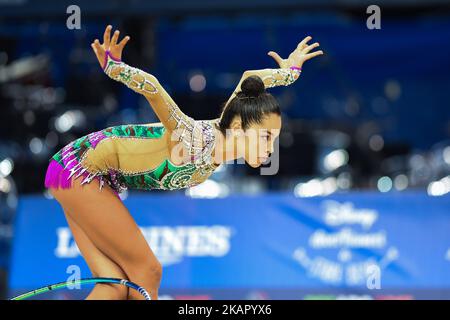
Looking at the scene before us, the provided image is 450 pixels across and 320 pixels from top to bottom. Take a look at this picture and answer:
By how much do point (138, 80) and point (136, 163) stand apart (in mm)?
490

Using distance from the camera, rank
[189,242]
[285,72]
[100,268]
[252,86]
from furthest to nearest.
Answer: [189,242] → [285,72] → [100,268] → [252,86]

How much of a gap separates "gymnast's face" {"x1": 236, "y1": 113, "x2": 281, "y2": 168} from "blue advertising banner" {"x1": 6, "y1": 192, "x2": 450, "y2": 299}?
325 centimetres

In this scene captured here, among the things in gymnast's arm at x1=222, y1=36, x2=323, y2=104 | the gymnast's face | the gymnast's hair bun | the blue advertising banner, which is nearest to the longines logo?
the blue advertising banner

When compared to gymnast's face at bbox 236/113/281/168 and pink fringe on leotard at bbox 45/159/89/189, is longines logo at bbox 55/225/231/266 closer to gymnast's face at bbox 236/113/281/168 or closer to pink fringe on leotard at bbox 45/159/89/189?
pink fringe on leotard at bbox 45/159/89/189

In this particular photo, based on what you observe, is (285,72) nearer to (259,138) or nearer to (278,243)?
(259,138)

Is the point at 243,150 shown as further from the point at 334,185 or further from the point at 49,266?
the point at 334,185

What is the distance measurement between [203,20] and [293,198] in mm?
2724

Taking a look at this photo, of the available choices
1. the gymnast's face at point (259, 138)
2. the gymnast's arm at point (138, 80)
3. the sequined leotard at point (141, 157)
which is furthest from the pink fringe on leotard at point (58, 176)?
the gymnast's face at point (259, 138)

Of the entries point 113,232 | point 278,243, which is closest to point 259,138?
point 113,232

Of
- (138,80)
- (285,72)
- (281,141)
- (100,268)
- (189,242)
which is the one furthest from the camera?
(281,141)

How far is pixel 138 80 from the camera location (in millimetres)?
3652

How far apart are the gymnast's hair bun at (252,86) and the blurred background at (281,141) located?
10.2 ft

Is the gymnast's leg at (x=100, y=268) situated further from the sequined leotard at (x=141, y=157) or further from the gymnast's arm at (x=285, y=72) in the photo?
the gymnast's arm at (x=285, y=72)

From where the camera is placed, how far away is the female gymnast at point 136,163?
3.82 m
